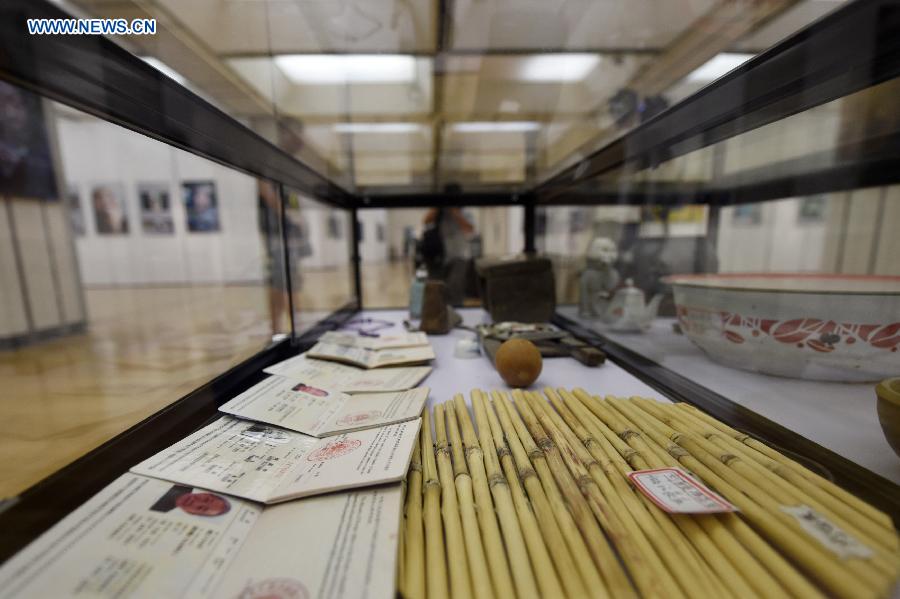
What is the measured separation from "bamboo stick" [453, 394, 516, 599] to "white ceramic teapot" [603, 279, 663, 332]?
58 centimetres

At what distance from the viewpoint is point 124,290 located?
133 inches

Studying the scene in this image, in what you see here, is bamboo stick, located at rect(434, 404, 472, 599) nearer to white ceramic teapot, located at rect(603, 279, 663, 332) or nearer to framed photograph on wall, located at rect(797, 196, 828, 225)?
white ceramic teapot, located at rect(603, 279, 663, 332)

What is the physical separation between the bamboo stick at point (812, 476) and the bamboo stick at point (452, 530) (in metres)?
0.26

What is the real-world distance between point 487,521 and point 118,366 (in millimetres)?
1675

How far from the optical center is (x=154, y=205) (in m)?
3.35

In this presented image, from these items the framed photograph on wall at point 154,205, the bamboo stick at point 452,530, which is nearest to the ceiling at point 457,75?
the bamboo stick at point 452,530

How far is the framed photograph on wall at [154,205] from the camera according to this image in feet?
→ 10.9

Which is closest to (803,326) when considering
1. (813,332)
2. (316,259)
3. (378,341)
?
(813,332)

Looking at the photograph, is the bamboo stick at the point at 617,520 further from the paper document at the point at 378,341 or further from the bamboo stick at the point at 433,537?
the paper document at the point at 378,341

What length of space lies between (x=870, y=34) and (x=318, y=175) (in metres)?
0.88

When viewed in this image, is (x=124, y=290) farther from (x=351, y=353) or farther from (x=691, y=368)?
(x=691, y=368)

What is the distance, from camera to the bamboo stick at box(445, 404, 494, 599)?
0.20 meters

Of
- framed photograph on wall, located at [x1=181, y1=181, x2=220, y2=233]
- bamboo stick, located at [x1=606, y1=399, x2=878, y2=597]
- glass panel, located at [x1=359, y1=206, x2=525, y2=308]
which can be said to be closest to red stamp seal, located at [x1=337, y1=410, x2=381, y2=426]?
bamboo stick, located at [x1=606, y1=399, x2=878, y2=597]

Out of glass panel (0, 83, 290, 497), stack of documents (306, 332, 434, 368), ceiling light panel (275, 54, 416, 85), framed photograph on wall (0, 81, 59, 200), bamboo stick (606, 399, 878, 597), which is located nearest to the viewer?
bamboo stick (606, 399, 878, 597)
